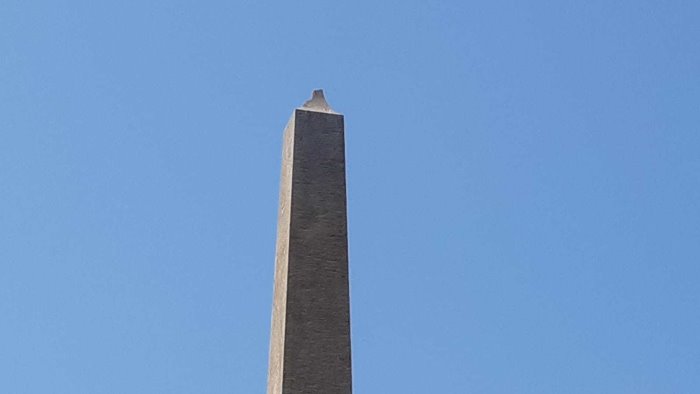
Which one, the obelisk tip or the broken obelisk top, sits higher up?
the obelisk tip

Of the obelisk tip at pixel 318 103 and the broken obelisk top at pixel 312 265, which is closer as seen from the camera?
the broken obelisk top at pixel 312 265

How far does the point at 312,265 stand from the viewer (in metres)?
8.39

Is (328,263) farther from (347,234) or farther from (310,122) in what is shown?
(310,122)

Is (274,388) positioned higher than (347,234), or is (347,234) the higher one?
(347,234)

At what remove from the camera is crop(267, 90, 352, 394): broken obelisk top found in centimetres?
809

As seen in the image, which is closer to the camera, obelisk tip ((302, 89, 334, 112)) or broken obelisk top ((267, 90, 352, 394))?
broken obelisk top ((267, 90, 352, 394))

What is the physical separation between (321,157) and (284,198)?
395 mm

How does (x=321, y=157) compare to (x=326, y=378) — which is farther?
(x=321, y=157)

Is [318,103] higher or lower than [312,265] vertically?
higher

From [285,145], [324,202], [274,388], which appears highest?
[285,145]

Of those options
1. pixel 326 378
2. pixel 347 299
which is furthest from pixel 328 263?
pixel 326 378

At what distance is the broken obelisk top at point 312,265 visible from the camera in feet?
26.5

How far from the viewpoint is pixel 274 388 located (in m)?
8.18

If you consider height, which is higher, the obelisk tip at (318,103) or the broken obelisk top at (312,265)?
the obelisk tip at (318,103)
